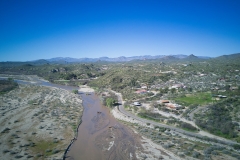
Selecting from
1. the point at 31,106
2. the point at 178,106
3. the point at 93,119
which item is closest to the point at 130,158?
the point at 93,119

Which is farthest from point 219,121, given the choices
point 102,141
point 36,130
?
point 36,130

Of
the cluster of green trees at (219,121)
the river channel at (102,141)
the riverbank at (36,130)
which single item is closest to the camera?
the river channel at (102,141)

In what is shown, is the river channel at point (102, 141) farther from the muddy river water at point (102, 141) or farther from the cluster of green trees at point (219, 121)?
the cluster of green trees at point (219, 121)

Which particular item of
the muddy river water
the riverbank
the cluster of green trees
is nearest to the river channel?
the muddy river water

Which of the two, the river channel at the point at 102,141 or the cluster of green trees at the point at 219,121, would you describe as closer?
the river channel at the point at 102,141

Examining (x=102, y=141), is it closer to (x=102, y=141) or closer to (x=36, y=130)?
(x=102, y=141)

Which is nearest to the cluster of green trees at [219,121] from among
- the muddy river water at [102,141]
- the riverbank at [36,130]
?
the muddy river water at [102,141]

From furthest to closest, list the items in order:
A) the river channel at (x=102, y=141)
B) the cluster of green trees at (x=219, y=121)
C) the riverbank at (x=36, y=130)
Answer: the cluster of green trees at (x=219, y=121) < the riverbank at (x=36, y=130) < the river channel at (x=102, y=141)

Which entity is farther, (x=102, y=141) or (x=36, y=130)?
(x=36, y=130)

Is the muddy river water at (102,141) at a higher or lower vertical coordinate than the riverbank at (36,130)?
lower

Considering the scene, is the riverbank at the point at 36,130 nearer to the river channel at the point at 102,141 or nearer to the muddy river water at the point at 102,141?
the river channel at the point at 102,141
